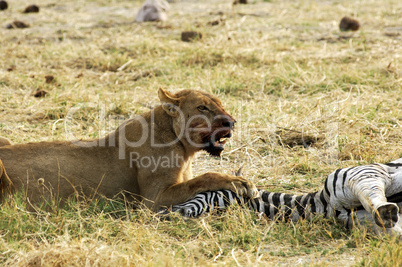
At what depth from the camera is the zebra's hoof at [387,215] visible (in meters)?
3.38

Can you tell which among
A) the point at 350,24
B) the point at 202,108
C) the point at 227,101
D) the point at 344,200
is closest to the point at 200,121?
the point at 202,108

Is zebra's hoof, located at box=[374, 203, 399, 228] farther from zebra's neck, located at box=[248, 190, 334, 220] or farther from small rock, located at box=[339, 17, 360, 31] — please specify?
small rock, located at box=[339, 17, 360, 31]

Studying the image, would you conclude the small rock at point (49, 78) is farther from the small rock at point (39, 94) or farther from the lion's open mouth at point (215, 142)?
the lion's open mouth at point (215, 142)

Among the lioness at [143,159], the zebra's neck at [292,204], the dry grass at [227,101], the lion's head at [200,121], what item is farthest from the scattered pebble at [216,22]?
the zebra's neck at [292,204]

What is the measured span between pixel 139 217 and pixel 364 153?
106 inches

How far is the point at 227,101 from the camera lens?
7.51 m

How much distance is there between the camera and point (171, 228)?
416 cm

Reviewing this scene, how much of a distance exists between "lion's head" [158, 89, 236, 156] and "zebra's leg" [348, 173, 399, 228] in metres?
1.28

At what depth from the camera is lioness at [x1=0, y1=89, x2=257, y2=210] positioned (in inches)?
175

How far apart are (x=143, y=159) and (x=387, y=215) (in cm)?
216

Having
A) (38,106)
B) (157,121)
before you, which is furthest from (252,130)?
Result: (38,106)

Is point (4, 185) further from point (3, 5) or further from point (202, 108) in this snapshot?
point (3, 5)

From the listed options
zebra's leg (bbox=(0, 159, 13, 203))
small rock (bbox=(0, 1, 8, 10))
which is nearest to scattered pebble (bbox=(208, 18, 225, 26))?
small rock (bbox=(0, 1, 8, 10))

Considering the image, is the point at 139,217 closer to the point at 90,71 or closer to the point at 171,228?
the point at 171,228
